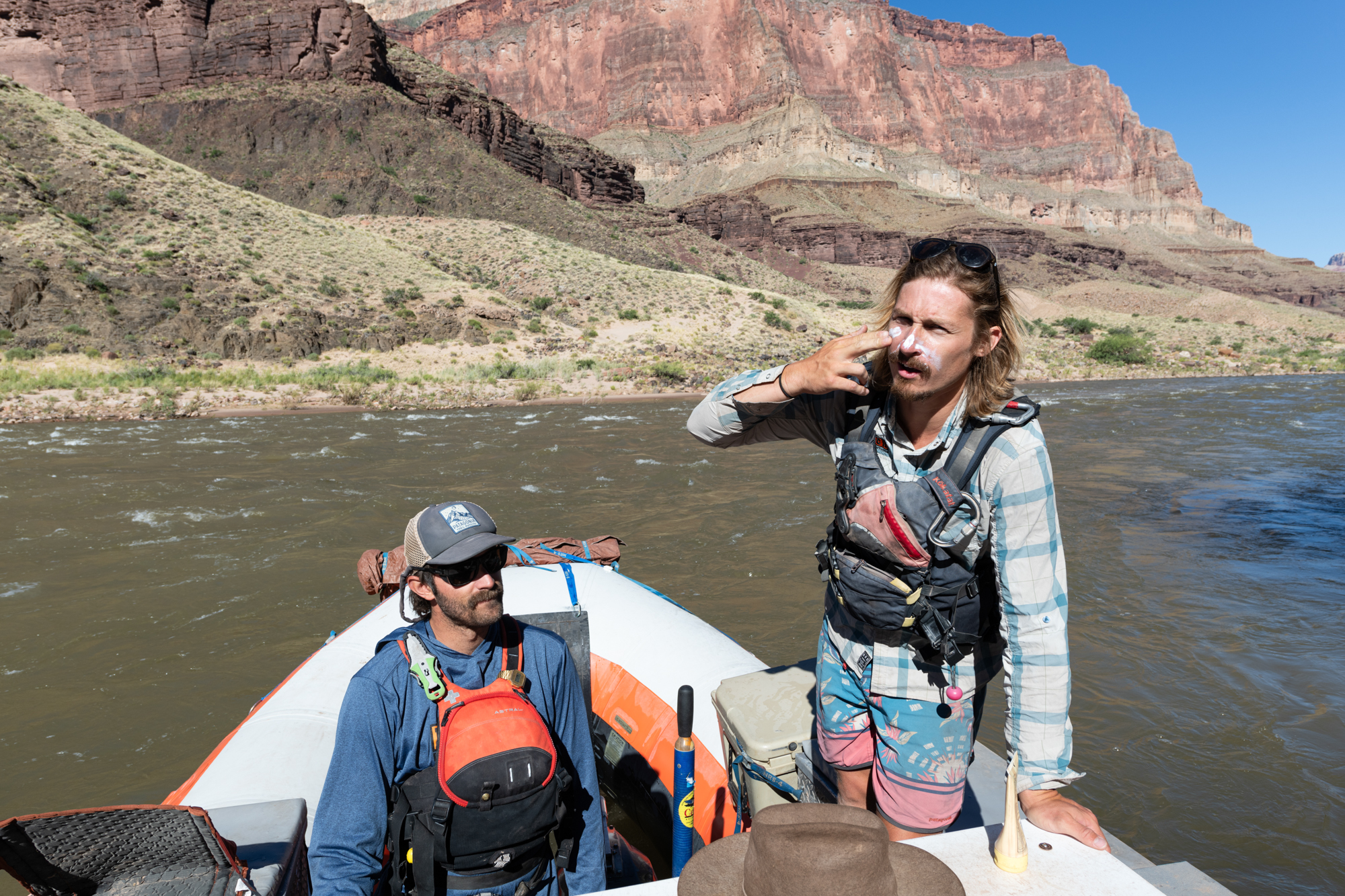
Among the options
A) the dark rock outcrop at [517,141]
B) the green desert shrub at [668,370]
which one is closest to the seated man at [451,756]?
the green desert shrub at [668,370]

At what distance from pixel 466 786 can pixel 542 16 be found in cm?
12827

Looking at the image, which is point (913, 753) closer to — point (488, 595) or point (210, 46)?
point (488, 595)

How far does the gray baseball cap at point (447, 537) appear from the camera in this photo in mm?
1970

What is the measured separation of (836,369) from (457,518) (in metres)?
1.12

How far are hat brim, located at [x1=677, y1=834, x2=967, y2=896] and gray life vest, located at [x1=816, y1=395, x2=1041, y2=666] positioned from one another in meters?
0.56

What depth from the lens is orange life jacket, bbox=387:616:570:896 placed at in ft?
5.83

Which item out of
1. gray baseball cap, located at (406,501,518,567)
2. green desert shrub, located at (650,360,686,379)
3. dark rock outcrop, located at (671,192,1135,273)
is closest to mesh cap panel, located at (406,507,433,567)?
gray baseball cap, located at (406,501,518,567)

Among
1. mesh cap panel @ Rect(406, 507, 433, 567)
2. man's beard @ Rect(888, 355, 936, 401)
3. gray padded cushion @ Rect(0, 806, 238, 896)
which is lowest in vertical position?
gray padded cushion @ Rect(0, 806, 238, 896)

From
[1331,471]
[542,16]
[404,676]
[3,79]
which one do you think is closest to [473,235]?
[3,79]

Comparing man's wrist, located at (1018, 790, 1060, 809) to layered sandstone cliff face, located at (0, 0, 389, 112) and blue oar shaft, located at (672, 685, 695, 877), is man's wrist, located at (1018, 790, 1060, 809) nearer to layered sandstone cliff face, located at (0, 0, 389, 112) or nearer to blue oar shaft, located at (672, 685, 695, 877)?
blue oar shaft, located at (672, 685, 695, 877)

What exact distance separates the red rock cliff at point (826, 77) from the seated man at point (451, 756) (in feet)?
346

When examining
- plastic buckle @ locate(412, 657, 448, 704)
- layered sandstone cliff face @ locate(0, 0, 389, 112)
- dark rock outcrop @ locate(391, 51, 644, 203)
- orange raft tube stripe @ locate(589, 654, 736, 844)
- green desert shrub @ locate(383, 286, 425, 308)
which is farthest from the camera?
dark rock outcrop @ locate(391, 51, 644, 203)

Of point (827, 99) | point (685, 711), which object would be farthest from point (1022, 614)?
point (827, 99)

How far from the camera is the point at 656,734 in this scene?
3309 millimetres
